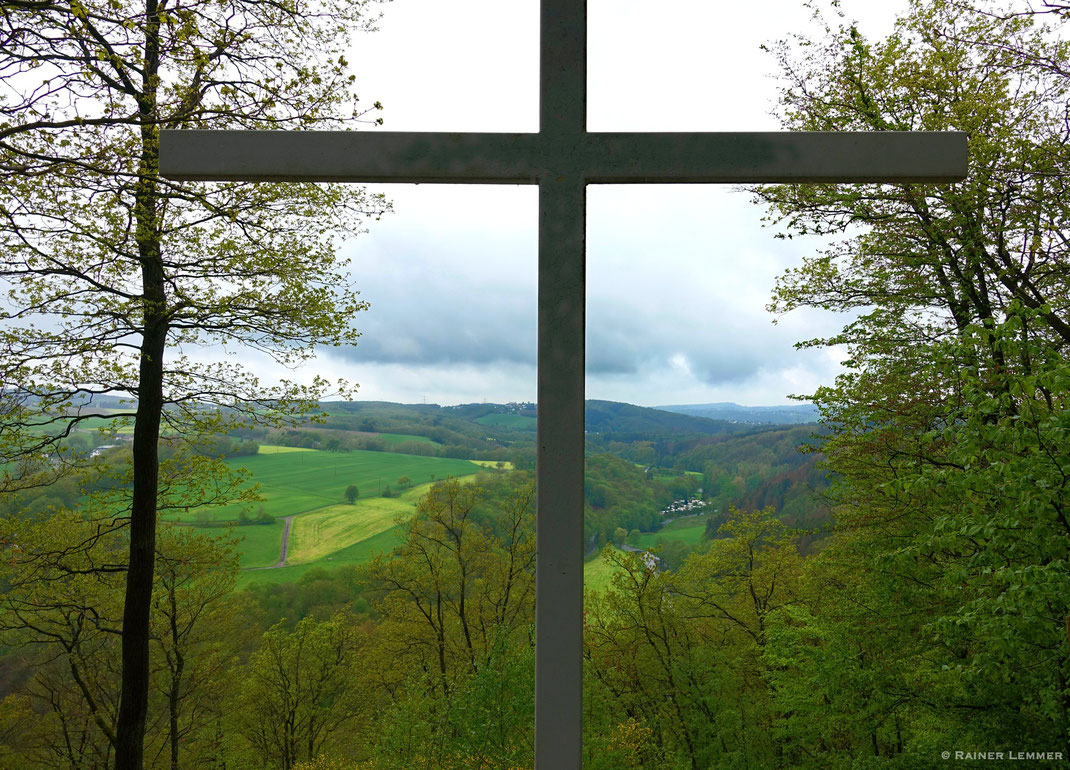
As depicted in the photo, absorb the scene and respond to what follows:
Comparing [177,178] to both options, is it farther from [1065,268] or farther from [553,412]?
[1065,268]

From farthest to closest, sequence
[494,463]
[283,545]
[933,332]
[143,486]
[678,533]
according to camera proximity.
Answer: [283,545] < [678,533] < [494,463] < [933,332] < [143,486]

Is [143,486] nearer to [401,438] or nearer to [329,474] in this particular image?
[401,438]

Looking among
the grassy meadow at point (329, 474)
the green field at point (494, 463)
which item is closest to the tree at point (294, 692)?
the grassy meadow at point (329, 474)

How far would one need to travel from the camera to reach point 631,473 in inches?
306

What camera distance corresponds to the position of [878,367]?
5.39 meters

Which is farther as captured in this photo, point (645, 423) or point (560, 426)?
point (645, 423)

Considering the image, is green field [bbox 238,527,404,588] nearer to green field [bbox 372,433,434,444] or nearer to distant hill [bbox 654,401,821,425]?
green field [bbox 372,433,434,444]

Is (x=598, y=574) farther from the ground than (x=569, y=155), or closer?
closer

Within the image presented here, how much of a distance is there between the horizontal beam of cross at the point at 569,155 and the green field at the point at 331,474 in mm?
7997

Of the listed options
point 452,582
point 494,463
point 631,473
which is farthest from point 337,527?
point 631,473

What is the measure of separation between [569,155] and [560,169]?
0.04 m

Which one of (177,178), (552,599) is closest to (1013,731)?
(552,599)

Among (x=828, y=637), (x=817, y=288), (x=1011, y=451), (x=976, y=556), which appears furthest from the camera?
(x=817, y=288)

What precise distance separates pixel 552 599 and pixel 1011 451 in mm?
3387
